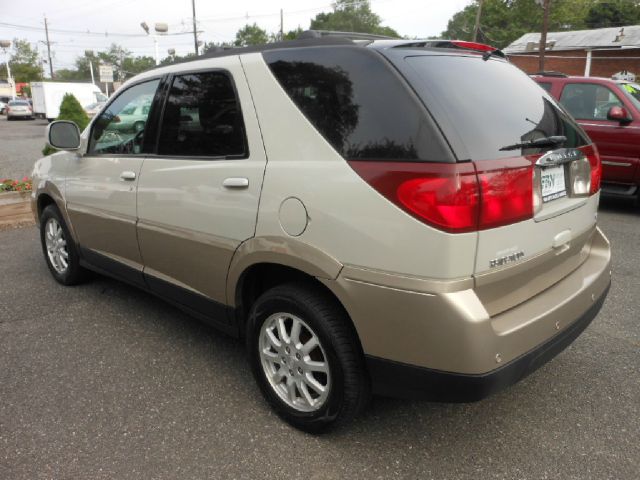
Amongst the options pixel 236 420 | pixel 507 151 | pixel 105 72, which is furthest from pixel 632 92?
pixel 105 72

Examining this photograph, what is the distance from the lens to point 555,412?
8.79 ft

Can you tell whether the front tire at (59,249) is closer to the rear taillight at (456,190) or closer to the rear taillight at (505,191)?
the rear taillight at (456,190)

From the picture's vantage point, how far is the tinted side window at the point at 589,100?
24.1 feet

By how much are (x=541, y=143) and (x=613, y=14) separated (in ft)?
240

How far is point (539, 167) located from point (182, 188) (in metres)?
1.80

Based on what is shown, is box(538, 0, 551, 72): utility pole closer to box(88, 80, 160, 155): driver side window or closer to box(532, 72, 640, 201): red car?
box(532, 72, 640, 201): red car

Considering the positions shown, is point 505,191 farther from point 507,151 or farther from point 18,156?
point 18,156

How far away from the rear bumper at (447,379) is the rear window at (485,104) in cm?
82

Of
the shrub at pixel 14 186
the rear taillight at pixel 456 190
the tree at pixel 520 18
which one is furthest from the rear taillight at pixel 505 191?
the tree at pixel 520 18

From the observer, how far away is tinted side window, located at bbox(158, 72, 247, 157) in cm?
269

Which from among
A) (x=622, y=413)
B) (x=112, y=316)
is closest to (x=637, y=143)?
(x=622, y=413)

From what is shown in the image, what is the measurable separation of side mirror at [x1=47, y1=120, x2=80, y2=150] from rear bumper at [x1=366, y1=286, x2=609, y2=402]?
115 inches

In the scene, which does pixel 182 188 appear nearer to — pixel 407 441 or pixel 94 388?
pixel 94 388

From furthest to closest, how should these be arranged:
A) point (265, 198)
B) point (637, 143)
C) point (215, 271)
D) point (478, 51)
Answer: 1. point (637, 143)
2. point (215, 271)
3. point (478, 51)
4. point (265, 198)
